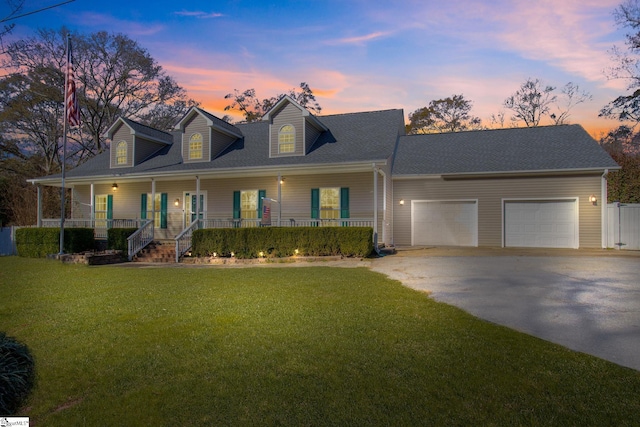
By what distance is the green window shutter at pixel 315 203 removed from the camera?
54.3ft

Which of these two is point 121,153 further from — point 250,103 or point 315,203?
point 250,103

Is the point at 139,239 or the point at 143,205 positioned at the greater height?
the point at 143,205

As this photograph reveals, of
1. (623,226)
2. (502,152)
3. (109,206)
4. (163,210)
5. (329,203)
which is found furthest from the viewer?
(109,206)

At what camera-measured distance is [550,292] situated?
6977 mm

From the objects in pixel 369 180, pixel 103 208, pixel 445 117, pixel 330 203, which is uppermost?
pixel 445 117

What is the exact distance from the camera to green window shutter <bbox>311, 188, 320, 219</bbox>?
16562mm

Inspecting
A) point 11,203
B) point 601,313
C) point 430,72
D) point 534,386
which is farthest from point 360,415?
point 11,203

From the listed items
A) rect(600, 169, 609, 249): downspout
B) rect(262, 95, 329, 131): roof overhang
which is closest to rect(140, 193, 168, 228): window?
rect(262, 95, 329, 131): roof overhang

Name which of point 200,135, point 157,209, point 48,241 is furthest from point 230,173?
point 48,241

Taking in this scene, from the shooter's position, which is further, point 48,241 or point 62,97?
point 62,97

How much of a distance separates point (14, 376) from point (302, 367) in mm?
2632

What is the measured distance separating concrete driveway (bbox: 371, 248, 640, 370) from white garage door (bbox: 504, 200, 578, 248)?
118 inches

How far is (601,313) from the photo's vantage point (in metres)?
5.54

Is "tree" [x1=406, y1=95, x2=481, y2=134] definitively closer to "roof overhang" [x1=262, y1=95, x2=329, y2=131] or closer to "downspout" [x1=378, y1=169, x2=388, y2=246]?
"roof overhang" [x1=262, y1=95, x2=329, y2=131]
